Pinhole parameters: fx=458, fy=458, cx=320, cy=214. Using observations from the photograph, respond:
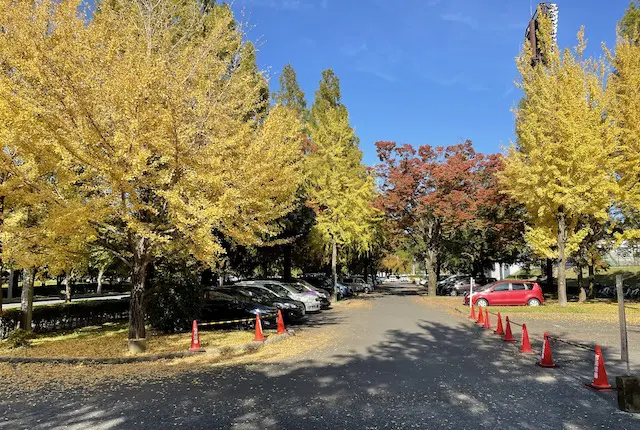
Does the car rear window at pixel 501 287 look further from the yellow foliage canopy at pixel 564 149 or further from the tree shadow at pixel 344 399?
the tree shadow at pixel 344 399

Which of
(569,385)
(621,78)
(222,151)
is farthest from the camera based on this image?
(621,78)

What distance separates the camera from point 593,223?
26.1 meters

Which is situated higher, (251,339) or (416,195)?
(416,195)

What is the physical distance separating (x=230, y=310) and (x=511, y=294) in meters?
15.9

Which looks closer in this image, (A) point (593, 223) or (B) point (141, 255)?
(B) point (141, 255)

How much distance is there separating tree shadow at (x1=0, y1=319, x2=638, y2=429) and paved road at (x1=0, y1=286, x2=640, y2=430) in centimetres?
1

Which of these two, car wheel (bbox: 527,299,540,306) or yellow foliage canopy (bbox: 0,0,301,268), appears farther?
car wheel (bbox: 527,299,540,306)

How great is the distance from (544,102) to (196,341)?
1828 cm

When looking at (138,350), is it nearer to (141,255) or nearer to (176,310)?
(141,255)

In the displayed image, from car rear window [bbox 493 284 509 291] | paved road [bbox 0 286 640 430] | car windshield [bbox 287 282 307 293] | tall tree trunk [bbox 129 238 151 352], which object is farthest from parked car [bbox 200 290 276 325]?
car rear window [bbox 493 284 509 291]

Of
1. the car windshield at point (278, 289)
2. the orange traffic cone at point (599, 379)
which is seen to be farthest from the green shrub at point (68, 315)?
the orange traffic cone at point (599, 379)

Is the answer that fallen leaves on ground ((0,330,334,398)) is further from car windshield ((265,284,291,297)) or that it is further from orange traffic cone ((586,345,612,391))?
car windshield ((265,284,291,297))

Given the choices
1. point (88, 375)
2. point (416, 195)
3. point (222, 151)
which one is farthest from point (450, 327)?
point (416, 195)

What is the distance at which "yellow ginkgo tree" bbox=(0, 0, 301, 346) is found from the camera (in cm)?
859
